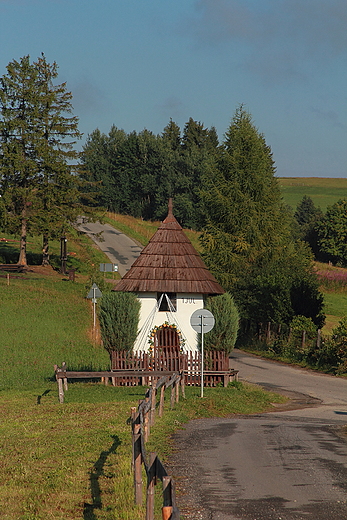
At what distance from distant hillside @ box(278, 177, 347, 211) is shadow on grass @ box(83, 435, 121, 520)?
132026 millimetres

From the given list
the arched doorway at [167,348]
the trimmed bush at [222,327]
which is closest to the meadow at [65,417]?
the trimmed bush at [222,327]

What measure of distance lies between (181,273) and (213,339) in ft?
9.85

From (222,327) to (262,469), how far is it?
1595cm

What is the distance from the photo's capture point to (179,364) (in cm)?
2631

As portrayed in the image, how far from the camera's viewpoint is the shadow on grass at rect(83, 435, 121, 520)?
8828 millimetres

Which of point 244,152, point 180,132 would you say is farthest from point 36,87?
point 180,132

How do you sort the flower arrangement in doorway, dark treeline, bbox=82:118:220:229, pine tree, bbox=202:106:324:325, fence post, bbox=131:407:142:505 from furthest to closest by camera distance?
dark treeline, bbox=82:118:220:229
pine tree, bbox=202:106:324:325
the flower arrangement in doorway
fence post, bbox=131:407:142:505

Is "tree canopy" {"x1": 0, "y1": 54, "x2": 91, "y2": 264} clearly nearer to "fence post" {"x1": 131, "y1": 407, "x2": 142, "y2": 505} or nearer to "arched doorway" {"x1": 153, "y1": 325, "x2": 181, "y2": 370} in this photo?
"arched doorway" {"x1": 153, "y1": 325, "x2": 181, "y2": 370}

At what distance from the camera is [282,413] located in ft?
70.7

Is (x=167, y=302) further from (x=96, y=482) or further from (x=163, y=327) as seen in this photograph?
(x=96, y=482)

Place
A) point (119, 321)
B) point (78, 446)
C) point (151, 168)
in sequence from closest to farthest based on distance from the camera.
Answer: point (78, 446) → point (119, 321) → point (151, 168)

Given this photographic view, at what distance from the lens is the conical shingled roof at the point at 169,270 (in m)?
27.3

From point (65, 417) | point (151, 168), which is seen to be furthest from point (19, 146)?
point (151, 168)

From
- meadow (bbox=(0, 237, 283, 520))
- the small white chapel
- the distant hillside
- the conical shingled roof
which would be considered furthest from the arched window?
the distant hillside
